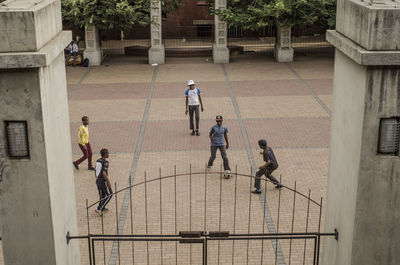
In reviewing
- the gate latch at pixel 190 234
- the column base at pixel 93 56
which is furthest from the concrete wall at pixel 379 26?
the column base at pixel 93 56

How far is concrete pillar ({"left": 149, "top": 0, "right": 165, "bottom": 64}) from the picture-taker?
86.5 feet

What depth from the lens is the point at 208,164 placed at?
14.0 m

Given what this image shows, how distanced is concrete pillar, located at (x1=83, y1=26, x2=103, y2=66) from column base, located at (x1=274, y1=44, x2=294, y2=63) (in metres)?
8.77

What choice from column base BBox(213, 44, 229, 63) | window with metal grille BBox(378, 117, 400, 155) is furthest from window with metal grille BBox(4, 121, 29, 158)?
column base BBox(213, 44, 229, 63)

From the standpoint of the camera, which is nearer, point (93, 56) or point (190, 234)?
point (190, 234)

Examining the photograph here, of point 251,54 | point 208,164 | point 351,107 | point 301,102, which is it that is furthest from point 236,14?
point 351,107

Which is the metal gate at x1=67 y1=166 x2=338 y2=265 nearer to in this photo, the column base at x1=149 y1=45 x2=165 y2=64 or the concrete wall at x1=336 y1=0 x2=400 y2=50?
the concrete wall at x1=336 y1=0 x2=400 y2=50

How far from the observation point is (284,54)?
2753cm

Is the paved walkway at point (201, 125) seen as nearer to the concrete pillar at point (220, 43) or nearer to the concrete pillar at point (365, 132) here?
the concrete pillar at point (220, 43)

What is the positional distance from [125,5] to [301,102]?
32.1ft

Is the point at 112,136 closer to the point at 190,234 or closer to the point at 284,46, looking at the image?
the point at 190,234

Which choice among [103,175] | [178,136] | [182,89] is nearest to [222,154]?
[103,175]

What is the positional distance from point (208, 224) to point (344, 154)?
4.44m

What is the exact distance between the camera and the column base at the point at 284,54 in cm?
2747
